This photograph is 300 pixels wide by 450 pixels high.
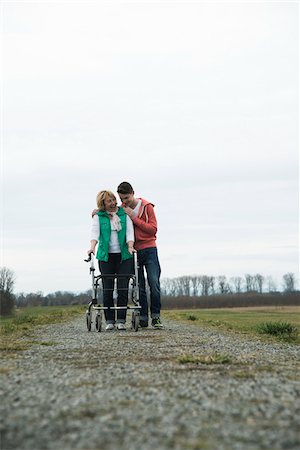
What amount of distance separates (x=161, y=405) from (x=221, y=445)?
30.7 inches

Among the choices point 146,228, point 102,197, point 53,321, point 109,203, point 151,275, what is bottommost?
point 53,321

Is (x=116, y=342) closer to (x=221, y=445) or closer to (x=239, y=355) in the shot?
(x=239, y=355)

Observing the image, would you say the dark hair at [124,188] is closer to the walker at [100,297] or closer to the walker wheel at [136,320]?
the walker at [100,297]

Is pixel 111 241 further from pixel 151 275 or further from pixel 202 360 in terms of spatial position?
pixel 202 360

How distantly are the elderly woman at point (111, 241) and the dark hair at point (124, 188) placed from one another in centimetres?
33

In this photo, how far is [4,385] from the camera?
3.92m

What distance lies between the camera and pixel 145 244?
33.8 ft

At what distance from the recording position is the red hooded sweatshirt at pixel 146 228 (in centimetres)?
1007

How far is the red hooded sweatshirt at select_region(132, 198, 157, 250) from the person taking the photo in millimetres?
10070

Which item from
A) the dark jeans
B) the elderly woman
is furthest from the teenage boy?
the dark jeans

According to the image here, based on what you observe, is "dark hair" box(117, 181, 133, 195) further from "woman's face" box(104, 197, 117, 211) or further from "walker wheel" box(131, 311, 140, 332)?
"walker wheel" box(131, 311, 140, 332)

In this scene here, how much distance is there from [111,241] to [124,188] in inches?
36.7

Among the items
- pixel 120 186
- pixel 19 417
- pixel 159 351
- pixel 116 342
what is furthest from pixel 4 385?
pixel 120 186

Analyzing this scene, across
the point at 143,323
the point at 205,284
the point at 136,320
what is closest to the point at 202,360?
the point at 136,320
